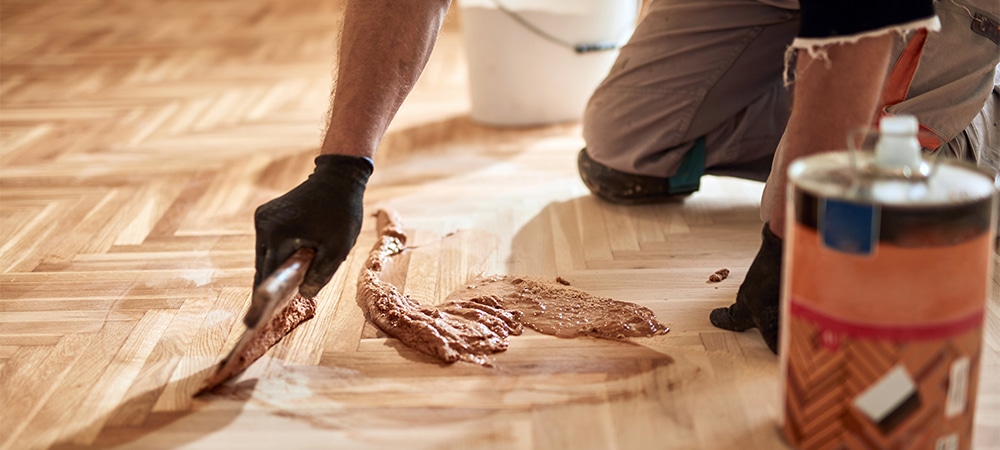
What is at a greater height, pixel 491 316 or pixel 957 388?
pixel 957 388

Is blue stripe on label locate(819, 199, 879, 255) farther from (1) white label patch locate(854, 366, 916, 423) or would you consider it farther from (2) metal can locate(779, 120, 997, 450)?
(1) white label patch locate(854, 366, 916, 423)

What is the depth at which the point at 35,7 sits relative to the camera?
3.65m

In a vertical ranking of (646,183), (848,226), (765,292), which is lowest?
(646,183)

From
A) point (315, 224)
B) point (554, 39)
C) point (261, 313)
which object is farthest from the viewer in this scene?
point (554, 39)

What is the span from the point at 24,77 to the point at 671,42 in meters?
1.93

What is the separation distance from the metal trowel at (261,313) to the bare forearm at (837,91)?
21.6 inches

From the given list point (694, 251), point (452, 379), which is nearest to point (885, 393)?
point (452, 379)

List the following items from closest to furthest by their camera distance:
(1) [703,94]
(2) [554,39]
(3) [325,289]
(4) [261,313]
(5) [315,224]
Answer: (4) [261,313]
(5) [315,224]
(3) [325,289]
(1) [703,94]
(2) [554,39]

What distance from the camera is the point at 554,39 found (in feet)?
6.61

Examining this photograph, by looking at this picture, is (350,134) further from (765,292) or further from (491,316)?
(765,292)

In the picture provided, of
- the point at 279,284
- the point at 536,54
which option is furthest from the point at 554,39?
the point at 279,284

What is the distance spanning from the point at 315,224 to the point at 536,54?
1.10 metres

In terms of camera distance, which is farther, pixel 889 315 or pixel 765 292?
pixel 765 292

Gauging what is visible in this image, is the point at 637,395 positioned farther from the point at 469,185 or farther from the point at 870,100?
the point at 469,185
